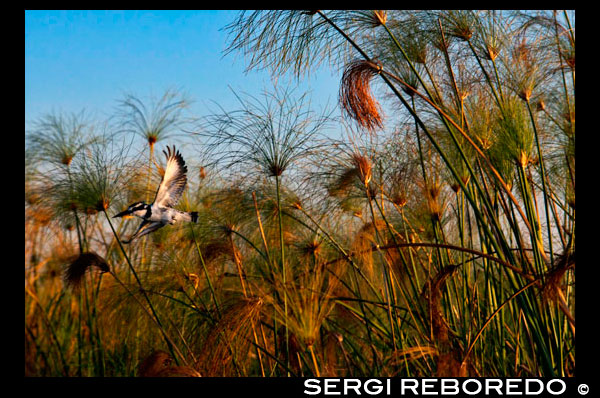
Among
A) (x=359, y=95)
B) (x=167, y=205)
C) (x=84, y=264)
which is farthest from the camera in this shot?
(x=167, y=205)

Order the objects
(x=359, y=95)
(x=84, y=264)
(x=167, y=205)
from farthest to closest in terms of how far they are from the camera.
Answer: (x=167, y=205), (x=84, y=264), (x=359, y=95)

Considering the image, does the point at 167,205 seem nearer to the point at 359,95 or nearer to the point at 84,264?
the point at 84,264

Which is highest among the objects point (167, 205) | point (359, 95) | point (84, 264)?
point (359, 95)

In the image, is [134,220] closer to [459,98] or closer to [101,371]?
[101,371]

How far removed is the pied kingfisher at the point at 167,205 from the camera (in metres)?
2.23

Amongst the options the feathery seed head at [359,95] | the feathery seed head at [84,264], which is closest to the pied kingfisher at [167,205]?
the feathery seed head at [84,264]

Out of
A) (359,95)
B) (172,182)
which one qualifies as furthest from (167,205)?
(359,95)

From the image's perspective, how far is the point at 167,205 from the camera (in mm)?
2320

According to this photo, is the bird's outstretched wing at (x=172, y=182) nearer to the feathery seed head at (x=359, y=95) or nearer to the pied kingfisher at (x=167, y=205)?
the pied kingfisher at (x=167, y=205)

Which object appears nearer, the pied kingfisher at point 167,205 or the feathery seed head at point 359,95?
the feathery seed head at point 359,95

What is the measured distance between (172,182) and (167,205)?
0.33ft

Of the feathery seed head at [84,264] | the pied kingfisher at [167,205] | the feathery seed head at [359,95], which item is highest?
the feathery seed head at [359,95]
